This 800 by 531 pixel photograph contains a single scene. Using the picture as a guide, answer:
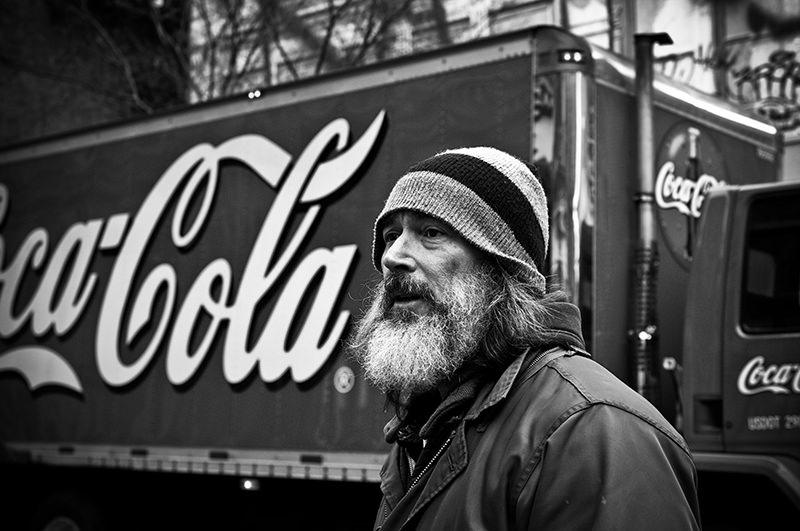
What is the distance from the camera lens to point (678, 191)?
20.8ft

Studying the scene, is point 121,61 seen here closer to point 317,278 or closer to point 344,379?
point 317,278

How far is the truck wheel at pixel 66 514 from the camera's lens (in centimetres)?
789

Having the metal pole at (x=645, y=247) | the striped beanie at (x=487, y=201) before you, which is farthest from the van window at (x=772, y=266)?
the striped beanie at (x=487, y=201)

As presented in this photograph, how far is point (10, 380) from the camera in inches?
344

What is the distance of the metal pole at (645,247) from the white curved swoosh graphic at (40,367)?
4243 mm

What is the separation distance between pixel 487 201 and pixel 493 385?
385 mm

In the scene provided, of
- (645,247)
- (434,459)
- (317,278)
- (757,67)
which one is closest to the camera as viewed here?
(434,459)

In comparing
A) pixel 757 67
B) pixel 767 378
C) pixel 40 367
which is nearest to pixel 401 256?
pixel 767 378

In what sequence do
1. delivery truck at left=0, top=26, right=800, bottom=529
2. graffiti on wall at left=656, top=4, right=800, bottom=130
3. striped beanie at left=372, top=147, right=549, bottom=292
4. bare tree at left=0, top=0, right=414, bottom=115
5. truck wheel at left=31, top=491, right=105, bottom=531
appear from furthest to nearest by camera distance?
bare tree at left=0, top=0, right=414, bottom=115
graffiti on wall at left=656, top=4, right=800, bottom=130
truck wheel at left=31, top=491, right=105, bottom=531
delivery truck at left=0, top=26, right=800, bottom=529
striped beanie at left=372, top=147, right=549, bottom=292

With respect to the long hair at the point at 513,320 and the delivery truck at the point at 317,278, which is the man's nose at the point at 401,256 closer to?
the long hair at the point at 513,320

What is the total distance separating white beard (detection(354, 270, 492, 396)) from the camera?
2.31m

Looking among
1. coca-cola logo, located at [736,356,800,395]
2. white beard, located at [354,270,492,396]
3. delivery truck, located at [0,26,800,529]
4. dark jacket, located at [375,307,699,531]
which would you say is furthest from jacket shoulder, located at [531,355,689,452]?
coca-cola logo, located at [736,356,800,395]

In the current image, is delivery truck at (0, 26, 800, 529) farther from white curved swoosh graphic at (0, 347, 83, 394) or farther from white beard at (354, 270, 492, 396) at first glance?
white beard at (354, 270, 492, 396)

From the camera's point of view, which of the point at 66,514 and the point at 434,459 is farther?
the point at 66,514
